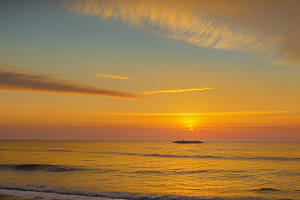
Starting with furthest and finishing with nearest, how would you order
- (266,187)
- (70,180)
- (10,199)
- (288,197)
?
(70,180)
(266,187)
(288,197)
(10,199)

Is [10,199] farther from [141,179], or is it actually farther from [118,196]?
[141,179]

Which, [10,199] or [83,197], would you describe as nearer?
[10,199]

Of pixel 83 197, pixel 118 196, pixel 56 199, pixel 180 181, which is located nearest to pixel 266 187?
pixel 180 181

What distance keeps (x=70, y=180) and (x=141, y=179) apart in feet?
31.5

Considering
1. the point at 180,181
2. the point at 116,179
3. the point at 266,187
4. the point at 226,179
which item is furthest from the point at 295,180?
the point at 116,179

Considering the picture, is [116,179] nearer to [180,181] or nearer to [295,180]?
[180,181]

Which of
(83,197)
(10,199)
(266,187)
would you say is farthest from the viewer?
(266,187)

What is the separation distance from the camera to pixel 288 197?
24.1 metres

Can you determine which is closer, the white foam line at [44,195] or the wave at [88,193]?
the white foam line at [44,195]

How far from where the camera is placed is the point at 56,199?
810 inches

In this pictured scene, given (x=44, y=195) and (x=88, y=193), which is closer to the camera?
(x=44, y=195)

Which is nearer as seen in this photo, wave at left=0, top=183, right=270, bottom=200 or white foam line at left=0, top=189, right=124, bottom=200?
white foam line at left=0, top=189, right=124, bottom=200

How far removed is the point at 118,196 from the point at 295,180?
1005 inches

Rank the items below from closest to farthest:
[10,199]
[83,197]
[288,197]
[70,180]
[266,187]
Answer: [10,199] → [83,197] → [288,197] → [266,187] → [70,180]
